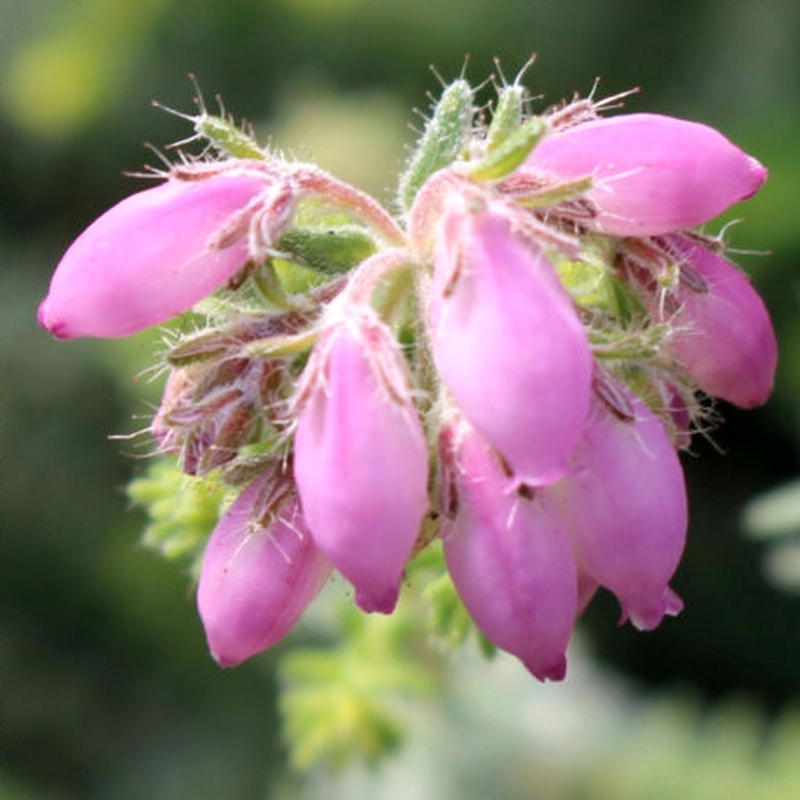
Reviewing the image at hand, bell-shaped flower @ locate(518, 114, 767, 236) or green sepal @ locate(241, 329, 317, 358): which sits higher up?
bell-shaped flower @ locate(518, 114, 767, 236)

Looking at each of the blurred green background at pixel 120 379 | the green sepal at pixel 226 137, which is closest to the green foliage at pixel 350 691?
the green sepal at pixel 226 137

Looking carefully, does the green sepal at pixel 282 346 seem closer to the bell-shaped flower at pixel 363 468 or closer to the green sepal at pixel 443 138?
the bell-shaped flower at pixel 363 468

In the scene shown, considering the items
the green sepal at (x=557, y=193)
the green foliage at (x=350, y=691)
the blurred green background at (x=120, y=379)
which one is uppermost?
the green sepal at (x=557, y=193)

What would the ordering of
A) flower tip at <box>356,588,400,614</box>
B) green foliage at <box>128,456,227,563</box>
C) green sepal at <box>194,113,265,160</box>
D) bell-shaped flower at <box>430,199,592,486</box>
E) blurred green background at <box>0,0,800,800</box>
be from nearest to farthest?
bell-shaped flower at <box>430,199,592,486</box> → flower tip at <box>356,588,400,614</box> → green sepal at <box>194,113,265,160</box> → green foliage at <box>128,456,227,563</box> → blurred green background at <box>0,0,800,800</box>

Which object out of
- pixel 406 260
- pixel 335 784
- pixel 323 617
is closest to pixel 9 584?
pixel 335 784

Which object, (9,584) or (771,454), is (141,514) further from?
(771,454)

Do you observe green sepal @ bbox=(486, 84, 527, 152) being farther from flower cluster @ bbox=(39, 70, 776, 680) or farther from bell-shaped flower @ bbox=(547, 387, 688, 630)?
bell-shaped flower @ bbox=(547, 387, 688, 630)

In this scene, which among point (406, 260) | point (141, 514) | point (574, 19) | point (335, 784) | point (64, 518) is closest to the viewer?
point (406, 260)

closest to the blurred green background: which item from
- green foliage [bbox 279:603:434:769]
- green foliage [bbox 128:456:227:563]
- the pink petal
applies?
green foliage [bbox 279:603:434:769]
